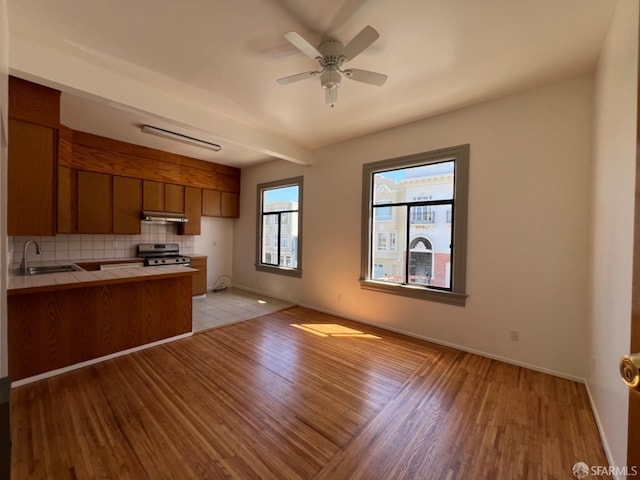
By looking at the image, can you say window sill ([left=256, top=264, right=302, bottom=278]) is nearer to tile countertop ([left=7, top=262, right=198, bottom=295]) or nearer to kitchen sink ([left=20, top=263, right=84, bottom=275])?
tile countertop ([left=7, top=262, right=198, bottom=295])

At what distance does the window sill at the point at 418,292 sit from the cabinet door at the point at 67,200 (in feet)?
14.3

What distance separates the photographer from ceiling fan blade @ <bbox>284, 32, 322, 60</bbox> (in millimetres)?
1734

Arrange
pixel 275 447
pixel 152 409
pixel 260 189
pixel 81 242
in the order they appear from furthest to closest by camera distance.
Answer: pixel 260 189
pixel 81 242
pixel 152 409
pixel 275 447

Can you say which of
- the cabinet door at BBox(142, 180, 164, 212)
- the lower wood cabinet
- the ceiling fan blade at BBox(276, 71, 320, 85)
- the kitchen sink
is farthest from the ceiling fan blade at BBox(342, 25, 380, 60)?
the cabinet door at BBox(142, 180, 164, 212)

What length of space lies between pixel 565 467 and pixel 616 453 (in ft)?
0.92

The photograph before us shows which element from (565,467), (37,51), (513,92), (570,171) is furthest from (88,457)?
(513,92)

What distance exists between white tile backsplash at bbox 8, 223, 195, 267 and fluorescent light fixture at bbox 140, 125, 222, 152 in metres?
2.07

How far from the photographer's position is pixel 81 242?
442 centimetres

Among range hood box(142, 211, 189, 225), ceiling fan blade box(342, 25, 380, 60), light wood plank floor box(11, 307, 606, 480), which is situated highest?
ceiling fan blade box(342, 25, 380, 60)

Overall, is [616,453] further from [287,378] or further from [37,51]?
[37,51]

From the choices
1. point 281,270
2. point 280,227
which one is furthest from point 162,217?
point 281,270

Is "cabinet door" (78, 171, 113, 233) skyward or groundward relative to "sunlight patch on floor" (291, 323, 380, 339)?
skyward

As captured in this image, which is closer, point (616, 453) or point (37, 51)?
point (616, 453)

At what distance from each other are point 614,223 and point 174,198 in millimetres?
5878
